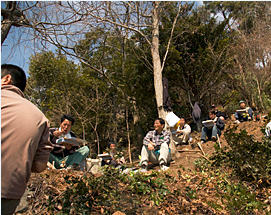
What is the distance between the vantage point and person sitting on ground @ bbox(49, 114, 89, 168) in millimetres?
4032

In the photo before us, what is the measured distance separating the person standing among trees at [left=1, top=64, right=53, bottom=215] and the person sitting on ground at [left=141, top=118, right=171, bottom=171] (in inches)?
141

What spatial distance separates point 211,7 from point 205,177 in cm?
1898

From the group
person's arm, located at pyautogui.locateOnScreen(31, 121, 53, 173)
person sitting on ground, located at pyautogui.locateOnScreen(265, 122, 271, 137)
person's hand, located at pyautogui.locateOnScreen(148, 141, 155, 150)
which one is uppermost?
person's arm, located at pyautogui.locateOnScreen(31, 121, 53, 173)

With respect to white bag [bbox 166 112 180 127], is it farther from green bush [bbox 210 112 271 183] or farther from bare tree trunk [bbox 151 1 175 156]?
green bush [bbox 210 112 271 183]

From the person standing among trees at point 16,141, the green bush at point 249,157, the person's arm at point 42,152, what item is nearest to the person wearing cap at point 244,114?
the green bush at point 249,157

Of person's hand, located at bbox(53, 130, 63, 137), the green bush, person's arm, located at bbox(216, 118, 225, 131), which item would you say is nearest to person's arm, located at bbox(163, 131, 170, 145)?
the green bush

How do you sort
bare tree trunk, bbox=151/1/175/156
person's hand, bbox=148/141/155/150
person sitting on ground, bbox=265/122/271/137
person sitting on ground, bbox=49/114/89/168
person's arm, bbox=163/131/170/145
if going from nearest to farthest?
1. person sitting on ground, bbox=265/122/271/137
2. person sitting on ground, bbox=49/114/89/168
3. person's hand, bbox=148/141/155/150
4. person's arm, bbox=163/131/170/145
5. bare tree trunk, bbox=151/1/175/156

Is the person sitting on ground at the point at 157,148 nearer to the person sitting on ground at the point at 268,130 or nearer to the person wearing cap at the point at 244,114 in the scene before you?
the person sitting on ground at the point at 268,130

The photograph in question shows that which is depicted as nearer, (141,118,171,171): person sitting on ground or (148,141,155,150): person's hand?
(148,141,155,150): person's hand

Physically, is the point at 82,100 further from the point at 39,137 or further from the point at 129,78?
the point at 39,137

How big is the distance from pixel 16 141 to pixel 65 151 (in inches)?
128

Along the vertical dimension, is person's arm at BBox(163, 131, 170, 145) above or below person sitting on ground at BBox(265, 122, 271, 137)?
below

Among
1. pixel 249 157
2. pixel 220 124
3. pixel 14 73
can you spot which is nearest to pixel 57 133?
pixel 14 73

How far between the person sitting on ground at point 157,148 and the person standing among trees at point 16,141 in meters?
3.59
